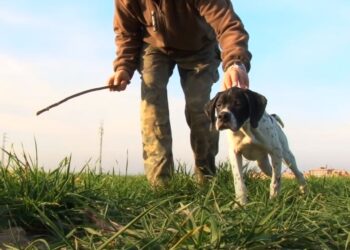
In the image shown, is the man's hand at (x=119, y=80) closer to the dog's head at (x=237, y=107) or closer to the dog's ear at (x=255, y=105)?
the dog's head at (x=237, y=107)

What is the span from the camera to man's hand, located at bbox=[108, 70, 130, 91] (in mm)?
5746

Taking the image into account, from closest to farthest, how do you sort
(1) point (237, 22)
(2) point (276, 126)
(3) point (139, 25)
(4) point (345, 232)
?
(4) point (345, 232)
(1) point (237, 22)
(2) point (276, 126)
(3) point (139, 25)

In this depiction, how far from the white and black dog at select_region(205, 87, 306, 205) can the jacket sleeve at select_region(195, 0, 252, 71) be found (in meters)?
0.27

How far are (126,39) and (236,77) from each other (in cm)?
172

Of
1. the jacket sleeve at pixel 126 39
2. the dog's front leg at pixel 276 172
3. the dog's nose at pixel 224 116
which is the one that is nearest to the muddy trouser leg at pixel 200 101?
the jacket sleeve at pixel 126 39

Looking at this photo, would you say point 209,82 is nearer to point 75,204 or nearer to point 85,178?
point 85,178

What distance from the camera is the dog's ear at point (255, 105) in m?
4.98

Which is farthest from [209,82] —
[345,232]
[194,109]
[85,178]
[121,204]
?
[345,232]

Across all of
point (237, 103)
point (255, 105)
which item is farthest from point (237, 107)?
point (255, 105)

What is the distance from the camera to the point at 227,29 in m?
5.20

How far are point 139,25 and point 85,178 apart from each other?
2.23 meters

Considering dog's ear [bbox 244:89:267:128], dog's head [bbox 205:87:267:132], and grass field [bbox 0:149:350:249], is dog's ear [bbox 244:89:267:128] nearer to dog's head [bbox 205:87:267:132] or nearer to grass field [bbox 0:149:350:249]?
dog's head [bbox 205:87:267:132]

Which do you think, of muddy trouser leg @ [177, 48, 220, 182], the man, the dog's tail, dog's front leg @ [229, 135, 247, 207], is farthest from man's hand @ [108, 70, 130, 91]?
the dog's tail

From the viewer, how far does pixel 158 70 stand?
5.95 metres
